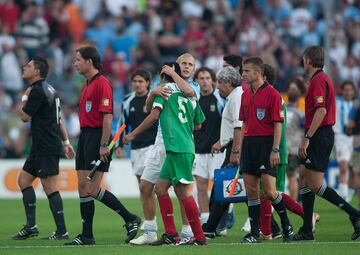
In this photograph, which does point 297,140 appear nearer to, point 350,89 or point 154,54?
point 350,89

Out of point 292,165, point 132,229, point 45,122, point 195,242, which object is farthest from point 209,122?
point 292,165

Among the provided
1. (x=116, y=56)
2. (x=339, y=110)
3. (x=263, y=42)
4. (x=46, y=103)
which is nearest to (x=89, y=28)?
(x=116, y=56)

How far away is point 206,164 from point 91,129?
354 centimetres

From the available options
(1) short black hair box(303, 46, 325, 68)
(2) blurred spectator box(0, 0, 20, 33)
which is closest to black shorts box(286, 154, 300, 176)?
(1) short black hair box(303, 46, 325, 68)

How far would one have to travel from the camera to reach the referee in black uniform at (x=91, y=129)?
579 inches

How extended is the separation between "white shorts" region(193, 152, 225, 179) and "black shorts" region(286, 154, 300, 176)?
347cm

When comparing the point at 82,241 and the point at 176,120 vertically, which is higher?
the point at 176,120

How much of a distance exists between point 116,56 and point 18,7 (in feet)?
10.6

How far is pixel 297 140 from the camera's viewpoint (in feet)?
69.8

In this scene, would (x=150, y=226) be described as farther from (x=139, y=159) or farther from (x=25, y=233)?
(x=139, y=159)

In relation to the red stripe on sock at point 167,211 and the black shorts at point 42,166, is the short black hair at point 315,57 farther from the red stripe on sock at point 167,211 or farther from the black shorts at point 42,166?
the black shorts at point 42,166

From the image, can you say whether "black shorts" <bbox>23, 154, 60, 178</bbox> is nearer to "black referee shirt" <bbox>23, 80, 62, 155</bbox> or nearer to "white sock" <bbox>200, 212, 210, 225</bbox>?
"black referee shirt" <bbox>23, 80, 62, 155</bbox>

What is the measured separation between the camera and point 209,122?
17.8 meters

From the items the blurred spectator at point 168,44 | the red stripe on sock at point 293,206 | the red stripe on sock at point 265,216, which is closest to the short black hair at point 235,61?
the red stripe on sock at point 293,206
